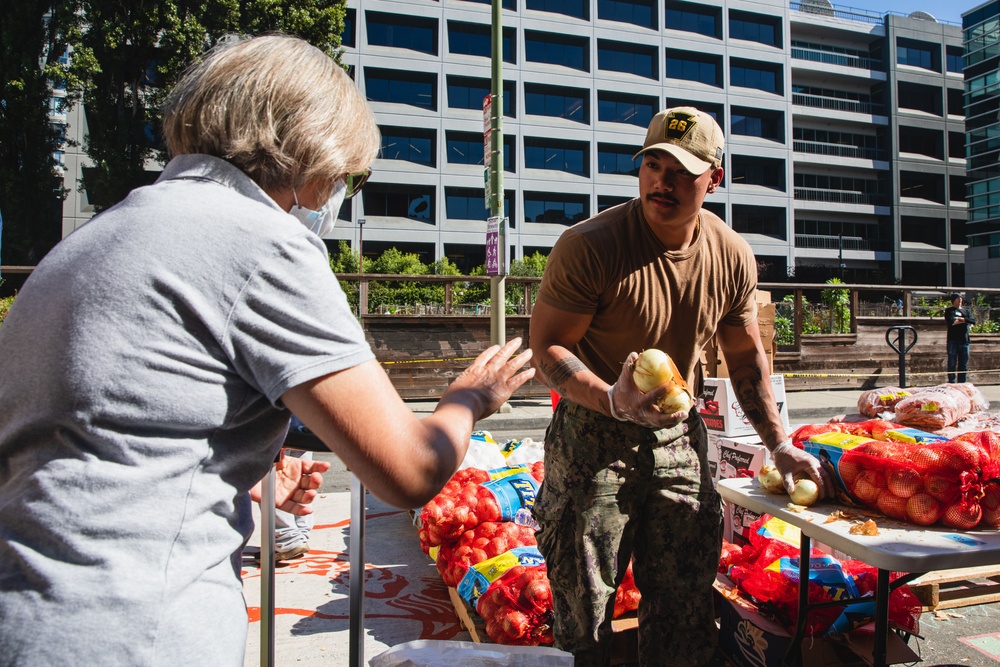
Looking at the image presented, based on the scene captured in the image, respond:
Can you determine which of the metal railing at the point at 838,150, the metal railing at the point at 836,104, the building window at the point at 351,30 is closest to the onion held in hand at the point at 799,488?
the building window at the point at 351,30

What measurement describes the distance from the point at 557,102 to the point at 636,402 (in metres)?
48.2

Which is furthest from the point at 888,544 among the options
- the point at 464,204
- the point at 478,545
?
the point at 464,204

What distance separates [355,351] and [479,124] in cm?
4568

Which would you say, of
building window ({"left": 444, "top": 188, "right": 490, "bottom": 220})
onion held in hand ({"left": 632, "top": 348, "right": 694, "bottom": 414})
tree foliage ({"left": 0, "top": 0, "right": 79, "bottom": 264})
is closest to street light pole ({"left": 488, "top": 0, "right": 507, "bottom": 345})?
onion held in hand ({"left": 632, "top": 348, "right": 694, "bottom": 414})

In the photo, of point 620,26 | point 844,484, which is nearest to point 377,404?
point 844,484

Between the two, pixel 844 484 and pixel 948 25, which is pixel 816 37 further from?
pixel 844 484

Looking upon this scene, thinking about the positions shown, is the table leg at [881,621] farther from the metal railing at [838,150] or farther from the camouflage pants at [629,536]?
the metal railing at [838,150]

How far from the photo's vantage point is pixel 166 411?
100 centimetres

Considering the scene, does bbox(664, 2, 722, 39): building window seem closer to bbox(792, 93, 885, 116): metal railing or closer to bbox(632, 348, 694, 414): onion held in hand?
bbox(792, 93, 885, 116): metal railing

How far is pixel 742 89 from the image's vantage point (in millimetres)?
49844

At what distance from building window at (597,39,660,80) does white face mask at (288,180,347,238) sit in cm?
5024

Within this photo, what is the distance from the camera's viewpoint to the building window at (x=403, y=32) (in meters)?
43.8

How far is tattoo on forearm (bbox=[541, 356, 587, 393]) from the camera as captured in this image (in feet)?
7.48

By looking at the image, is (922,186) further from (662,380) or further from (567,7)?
(662,380)
